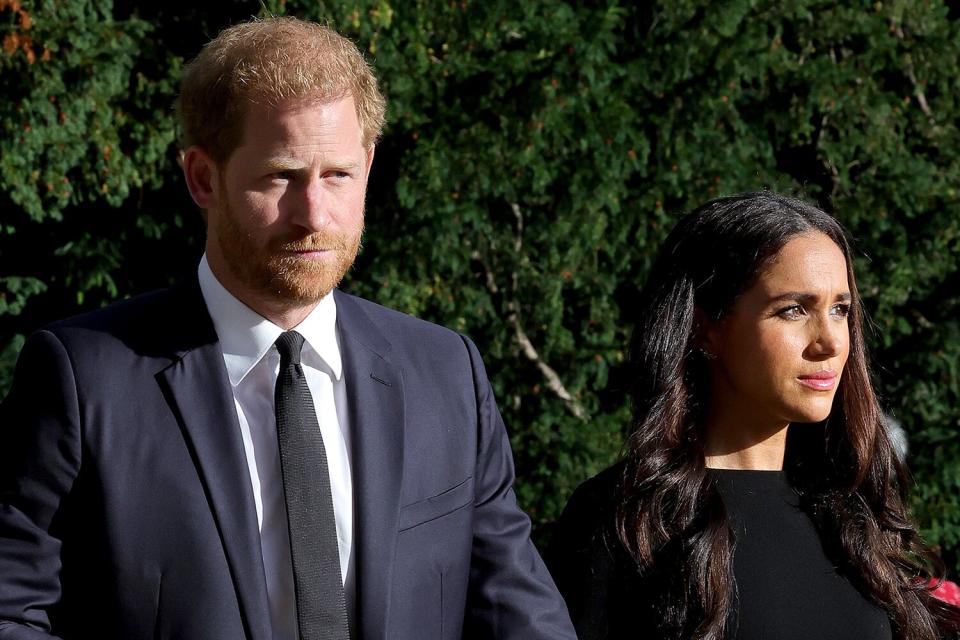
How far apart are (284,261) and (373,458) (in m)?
0.38

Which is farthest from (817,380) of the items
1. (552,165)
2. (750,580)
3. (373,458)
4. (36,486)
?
(552,165)

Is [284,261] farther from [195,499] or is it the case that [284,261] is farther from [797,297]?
[797,297]

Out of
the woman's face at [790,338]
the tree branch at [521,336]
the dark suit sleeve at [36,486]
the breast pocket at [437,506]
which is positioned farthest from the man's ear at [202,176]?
the tree branch at [521,336]

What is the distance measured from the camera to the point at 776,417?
293 centimetres

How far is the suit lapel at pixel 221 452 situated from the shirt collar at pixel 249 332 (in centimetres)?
3

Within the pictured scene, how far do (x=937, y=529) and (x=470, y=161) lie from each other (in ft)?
9.29

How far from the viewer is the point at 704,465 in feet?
9.64

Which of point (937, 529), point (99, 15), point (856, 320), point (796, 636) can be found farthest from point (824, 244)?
point (99, 15)

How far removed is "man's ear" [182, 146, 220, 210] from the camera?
7.17 ft

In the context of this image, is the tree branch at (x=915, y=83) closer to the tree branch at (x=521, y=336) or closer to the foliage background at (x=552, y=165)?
the foliage background at (x=552, y=165)

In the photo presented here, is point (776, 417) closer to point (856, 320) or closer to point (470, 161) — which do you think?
point (856, 320)

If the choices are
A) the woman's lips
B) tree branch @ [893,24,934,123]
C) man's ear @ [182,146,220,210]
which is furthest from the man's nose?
tree branch @ [893,24,934,123]

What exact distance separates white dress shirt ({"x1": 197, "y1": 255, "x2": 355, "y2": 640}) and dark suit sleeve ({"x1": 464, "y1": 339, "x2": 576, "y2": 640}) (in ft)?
0.92

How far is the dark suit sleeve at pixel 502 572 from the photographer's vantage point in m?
2.30
